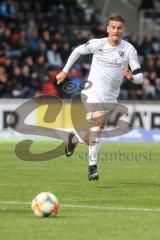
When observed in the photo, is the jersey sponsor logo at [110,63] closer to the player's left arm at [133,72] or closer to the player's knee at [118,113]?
the player's left arm at [133,72]

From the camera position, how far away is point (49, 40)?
96.5ft

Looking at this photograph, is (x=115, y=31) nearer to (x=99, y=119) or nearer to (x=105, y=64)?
(x=105, y=64)

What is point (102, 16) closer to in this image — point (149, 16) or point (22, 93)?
point (149, 16)

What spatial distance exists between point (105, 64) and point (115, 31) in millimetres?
673

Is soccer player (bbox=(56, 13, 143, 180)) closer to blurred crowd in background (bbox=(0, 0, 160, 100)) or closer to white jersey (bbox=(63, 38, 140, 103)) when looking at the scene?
white jersey (bbox=(63, 38, 140, 103))

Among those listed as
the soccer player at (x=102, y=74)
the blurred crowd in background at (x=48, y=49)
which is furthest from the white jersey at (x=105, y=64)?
the blurred crowd in background at (x=48, y=49)

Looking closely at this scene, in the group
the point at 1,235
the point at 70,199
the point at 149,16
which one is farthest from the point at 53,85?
the point at 1,235

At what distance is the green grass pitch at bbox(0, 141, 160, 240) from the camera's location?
894 cm

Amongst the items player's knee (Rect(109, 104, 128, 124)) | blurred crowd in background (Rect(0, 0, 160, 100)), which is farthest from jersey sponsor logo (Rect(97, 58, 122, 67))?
blurred crowd in background (Rect(0, 0, 160, 100))

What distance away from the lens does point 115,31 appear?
1345cm

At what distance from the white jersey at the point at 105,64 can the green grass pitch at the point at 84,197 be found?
148 cm

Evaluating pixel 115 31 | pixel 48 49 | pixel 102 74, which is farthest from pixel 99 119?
pixel 48 49

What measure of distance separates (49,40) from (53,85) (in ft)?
9.27

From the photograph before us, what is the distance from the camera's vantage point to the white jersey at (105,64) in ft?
45.1
